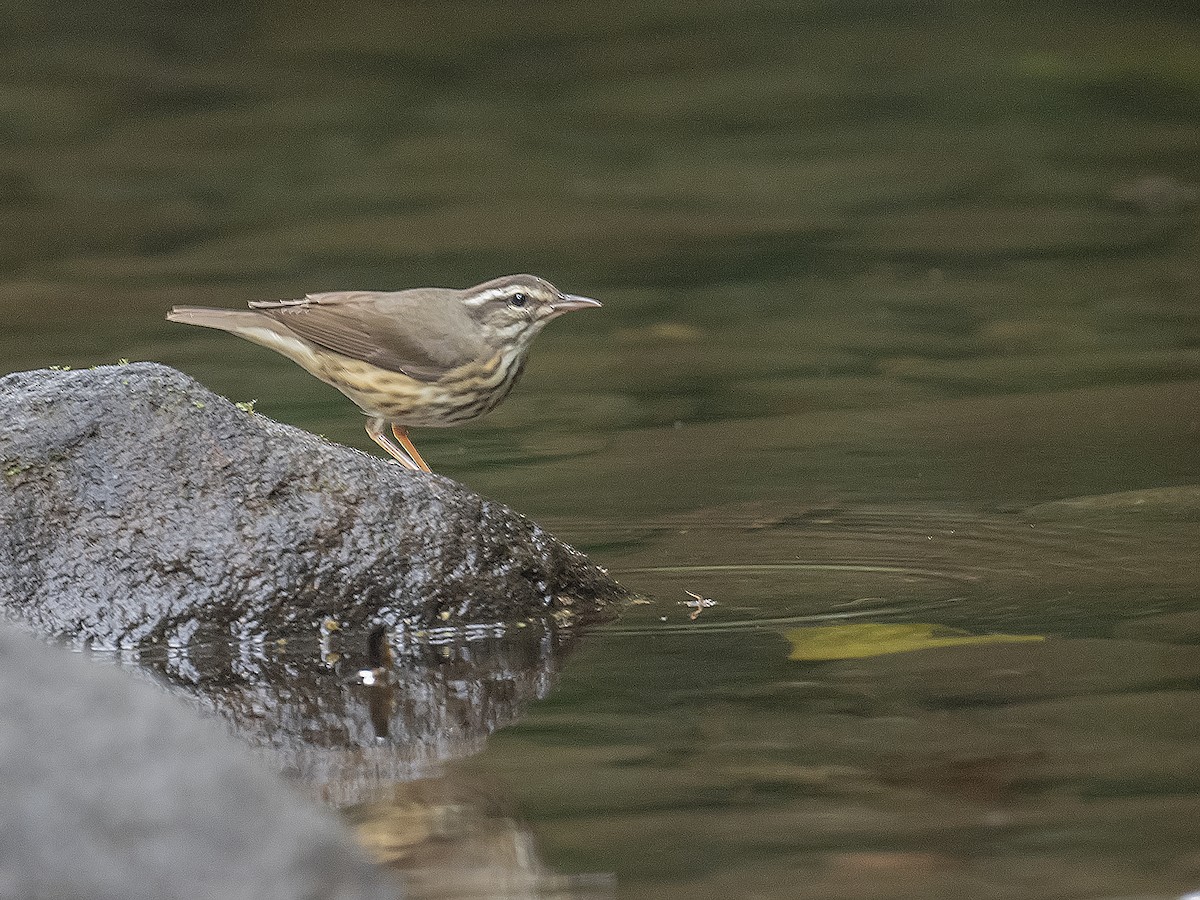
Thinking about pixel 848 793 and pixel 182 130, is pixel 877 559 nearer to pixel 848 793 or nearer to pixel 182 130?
pixel 848 793

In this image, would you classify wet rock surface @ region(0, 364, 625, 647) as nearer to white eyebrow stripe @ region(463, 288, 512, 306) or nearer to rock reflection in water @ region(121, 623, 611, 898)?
rock reflection in water @ region(121, 623, 611, 898)

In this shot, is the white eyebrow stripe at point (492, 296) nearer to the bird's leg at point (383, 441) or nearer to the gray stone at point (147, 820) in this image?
the bird's leg at point (383, 441)

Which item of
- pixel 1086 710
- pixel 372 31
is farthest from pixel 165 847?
pixel 372 31

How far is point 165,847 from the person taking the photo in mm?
3457

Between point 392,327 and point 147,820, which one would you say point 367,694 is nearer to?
point 392,327

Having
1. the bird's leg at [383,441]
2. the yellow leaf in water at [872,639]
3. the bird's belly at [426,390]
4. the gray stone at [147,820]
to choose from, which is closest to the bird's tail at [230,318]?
the bird's belly at [426,390]

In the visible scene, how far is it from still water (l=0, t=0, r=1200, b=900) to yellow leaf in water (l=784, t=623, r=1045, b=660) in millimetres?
21

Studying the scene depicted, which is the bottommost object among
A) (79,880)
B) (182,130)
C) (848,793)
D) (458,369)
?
(848,793)

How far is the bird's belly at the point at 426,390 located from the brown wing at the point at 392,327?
0.03m

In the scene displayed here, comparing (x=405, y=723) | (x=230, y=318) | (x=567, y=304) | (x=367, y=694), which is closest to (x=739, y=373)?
(x=567, y=304)

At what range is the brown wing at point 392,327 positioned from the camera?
6973mm

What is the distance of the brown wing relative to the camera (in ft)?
22.9

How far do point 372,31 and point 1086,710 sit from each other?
15.0 metres

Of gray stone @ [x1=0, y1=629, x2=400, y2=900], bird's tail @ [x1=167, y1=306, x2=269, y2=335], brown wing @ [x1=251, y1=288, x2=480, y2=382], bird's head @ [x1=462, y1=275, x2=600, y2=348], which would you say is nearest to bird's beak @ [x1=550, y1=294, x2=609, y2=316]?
bird's head @ [x1=462, y1=275, x2=600, y2=348]
